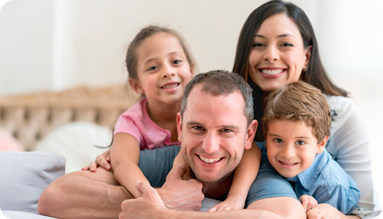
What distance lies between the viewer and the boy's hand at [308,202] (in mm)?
1154

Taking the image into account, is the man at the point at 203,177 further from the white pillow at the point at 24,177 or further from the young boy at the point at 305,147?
the white pillow at the point at 24,177

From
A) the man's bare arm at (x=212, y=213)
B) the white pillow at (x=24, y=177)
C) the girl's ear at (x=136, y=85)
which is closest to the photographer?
the man's bare arm at (x=212, y=213)

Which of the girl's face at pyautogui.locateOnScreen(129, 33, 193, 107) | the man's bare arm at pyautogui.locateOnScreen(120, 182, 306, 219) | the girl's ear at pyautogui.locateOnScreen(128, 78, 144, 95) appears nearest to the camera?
the man's bare arm at pyautogui.locateOnScreen(120, 182, 306, 219)

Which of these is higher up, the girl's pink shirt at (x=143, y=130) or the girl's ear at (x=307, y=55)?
the girl's ear at (x=307, y=55)

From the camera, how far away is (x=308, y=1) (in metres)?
2.47

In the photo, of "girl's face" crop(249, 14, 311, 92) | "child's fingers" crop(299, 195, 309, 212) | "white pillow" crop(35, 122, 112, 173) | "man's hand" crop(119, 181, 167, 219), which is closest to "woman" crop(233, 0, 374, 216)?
"girl's face" crop(249, 14, 311, 92)

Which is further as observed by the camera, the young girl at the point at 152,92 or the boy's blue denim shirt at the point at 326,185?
the young girl at the point at 152,92

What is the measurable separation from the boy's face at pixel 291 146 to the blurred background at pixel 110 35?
1.36 metres

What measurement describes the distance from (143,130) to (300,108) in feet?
2.52

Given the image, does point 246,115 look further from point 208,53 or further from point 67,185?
point 208,53

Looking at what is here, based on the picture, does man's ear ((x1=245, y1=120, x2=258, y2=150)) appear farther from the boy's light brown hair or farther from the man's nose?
the man's nose

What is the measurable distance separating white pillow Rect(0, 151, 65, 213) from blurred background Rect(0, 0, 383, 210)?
1.17 m

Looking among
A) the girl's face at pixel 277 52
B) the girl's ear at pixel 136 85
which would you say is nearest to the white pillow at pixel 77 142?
the girl's ear at pixel 136 85

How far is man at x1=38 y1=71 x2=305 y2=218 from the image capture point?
3.67ft
